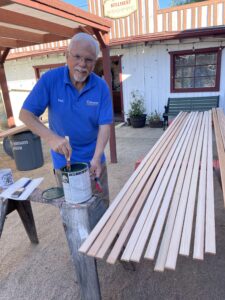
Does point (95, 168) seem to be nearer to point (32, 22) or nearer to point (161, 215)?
point (161, 215)

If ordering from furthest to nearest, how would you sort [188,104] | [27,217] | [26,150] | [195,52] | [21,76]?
1. [21,76]
2. [188,104]
3. [195,52]
4. [26,150]
5. [27,217]

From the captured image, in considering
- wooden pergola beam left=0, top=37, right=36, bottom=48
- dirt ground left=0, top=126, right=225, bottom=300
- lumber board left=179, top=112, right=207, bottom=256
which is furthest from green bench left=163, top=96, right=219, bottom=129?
lumber board left=179, top=112, right=207, bottom=256

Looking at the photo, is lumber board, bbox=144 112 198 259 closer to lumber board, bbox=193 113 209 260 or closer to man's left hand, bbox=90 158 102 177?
lumber board, bbox=193 113 209 260

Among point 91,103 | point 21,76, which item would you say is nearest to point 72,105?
point 91,103

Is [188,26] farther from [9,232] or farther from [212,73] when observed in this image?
[9,232]

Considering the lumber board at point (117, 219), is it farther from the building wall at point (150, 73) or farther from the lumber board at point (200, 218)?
the building wall at point (150, 73)

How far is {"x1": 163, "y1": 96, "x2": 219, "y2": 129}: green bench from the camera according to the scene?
6751 millimetres

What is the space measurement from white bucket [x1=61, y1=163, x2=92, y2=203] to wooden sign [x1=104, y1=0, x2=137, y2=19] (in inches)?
307

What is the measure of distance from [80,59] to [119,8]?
295 inches

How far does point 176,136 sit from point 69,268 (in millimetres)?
2073

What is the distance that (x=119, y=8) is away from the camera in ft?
25.7

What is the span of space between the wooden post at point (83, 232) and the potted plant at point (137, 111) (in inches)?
249

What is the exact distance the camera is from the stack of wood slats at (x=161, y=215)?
1121 mm

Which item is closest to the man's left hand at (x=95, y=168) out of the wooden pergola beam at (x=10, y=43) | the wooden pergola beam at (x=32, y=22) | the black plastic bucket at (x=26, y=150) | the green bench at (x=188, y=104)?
the wooden pergola beam at (x=32, y=22)
